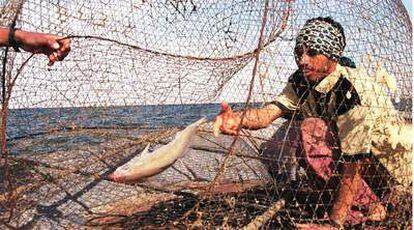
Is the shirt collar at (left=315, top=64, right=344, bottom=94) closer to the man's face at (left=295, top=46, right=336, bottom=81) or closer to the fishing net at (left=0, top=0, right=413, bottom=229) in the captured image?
the man's face at (left=295, top=46, right=336, bottom=81)

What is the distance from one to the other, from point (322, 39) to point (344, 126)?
588mm

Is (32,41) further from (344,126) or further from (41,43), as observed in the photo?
(344,126)

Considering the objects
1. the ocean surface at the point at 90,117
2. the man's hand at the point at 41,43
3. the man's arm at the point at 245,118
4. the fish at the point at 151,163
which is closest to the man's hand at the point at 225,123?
the man's arm at the point at 245,118

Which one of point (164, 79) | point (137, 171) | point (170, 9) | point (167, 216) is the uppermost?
point (170, 9)

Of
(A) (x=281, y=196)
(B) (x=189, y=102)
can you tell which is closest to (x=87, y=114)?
(B) (x=189, y=102)

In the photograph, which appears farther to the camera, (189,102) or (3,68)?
(189,102)

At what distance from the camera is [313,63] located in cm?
317

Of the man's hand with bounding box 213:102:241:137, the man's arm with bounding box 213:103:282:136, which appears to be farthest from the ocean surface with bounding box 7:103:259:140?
the man's hand with bounding box 213:102:241:137

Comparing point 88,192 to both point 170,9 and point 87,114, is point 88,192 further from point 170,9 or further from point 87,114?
point 170,9

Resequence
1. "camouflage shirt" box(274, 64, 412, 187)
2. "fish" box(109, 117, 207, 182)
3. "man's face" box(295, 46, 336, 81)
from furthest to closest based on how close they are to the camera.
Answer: "man's face" box(295, 46, 336, 81) < "camouflage shirt" box(274, 64, 412, 187) < "fish" box(109, 117, 207, 182)

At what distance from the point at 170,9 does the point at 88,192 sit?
1767mm

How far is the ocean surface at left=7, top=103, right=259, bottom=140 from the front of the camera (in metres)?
5.23

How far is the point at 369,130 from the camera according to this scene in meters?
3.04

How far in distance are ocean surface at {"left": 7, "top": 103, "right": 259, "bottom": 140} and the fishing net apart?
0.12 feet
